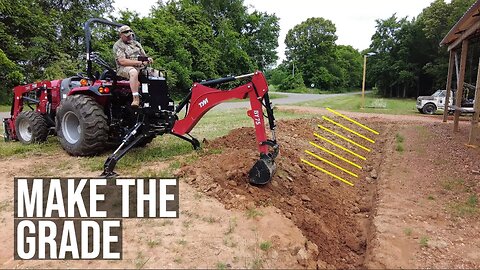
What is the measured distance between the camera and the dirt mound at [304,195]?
423 centimetres

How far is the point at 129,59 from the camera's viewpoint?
18.8 feet

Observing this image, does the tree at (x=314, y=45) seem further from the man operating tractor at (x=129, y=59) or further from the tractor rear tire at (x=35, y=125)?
the man operating tractor at (x=129, y=59)

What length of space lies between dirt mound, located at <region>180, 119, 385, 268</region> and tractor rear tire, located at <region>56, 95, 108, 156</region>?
172 cm

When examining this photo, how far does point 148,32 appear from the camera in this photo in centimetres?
2673

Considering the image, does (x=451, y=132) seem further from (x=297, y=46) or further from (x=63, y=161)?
(x=297, y=46)

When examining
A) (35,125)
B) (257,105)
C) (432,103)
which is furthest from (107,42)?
(257,105)

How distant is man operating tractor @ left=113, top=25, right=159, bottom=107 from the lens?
18.4 ft

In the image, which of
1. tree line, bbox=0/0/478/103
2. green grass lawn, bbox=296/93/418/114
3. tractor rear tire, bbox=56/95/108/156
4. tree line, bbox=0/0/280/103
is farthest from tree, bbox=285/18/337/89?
tractor rear tire, bbox=56/95/108/156

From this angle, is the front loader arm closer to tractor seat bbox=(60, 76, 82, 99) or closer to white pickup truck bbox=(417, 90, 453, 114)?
tractor seat bbox=(60, 76, 82, 99)

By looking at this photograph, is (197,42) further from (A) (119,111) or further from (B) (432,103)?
(A) (119,111)

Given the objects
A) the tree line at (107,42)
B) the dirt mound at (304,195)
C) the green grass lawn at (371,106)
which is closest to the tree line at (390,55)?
the green grass lawn at (371,106)

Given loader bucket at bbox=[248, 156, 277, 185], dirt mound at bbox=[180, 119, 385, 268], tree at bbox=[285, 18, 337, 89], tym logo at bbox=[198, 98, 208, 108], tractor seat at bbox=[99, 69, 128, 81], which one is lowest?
dirt mound at bbox=[180, 119, 385, 268]

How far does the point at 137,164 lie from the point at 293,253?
3176 mm

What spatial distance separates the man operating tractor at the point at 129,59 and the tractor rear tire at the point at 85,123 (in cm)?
68
